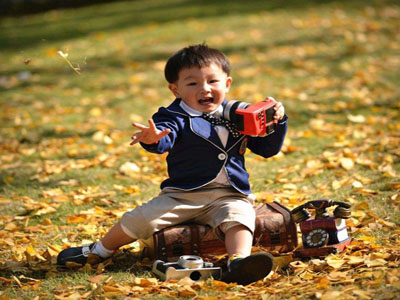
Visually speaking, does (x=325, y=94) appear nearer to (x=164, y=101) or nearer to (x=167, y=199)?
(x=164, y=101)

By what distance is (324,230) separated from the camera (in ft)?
12.1

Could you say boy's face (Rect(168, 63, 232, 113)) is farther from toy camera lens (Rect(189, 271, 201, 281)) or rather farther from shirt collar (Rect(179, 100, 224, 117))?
toy camera lens (Rect(189, 271, 201, 281))

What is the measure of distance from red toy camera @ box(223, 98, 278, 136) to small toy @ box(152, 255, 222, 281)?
79 cm

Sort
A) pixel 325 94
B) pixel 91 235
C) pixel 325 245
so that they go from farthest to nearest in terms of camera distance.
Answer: pixel 325 94 → pixel 91 235 → pixel 325 245

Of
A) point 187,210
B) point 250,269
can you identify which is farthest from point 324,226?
point 187,210

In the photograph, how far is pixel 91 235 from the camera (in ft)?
14.1

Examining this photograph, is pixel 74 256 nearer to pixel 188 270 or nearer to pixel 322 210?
pixel 188 270

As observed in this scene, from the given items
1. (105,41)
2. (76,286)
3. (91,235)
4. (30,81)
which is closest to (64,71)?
(30,81)

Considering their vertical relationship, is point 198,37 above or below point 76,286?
above

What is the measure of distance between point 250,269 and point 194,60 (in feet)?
4.29

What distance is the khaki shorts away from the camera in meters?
3.69

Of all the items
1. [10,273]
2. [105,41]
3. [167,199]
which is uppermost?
[105,41]

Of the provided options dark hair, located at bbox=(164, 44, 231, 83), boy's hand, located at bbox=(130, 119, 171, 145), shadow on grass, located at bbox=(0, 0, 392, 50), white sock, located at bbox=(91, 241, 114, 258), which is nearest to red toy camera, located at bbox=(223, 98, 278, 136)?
dark hair, located at bbox=(164, 44, 231, 83)

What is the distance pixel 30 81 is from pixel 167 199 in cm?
707
